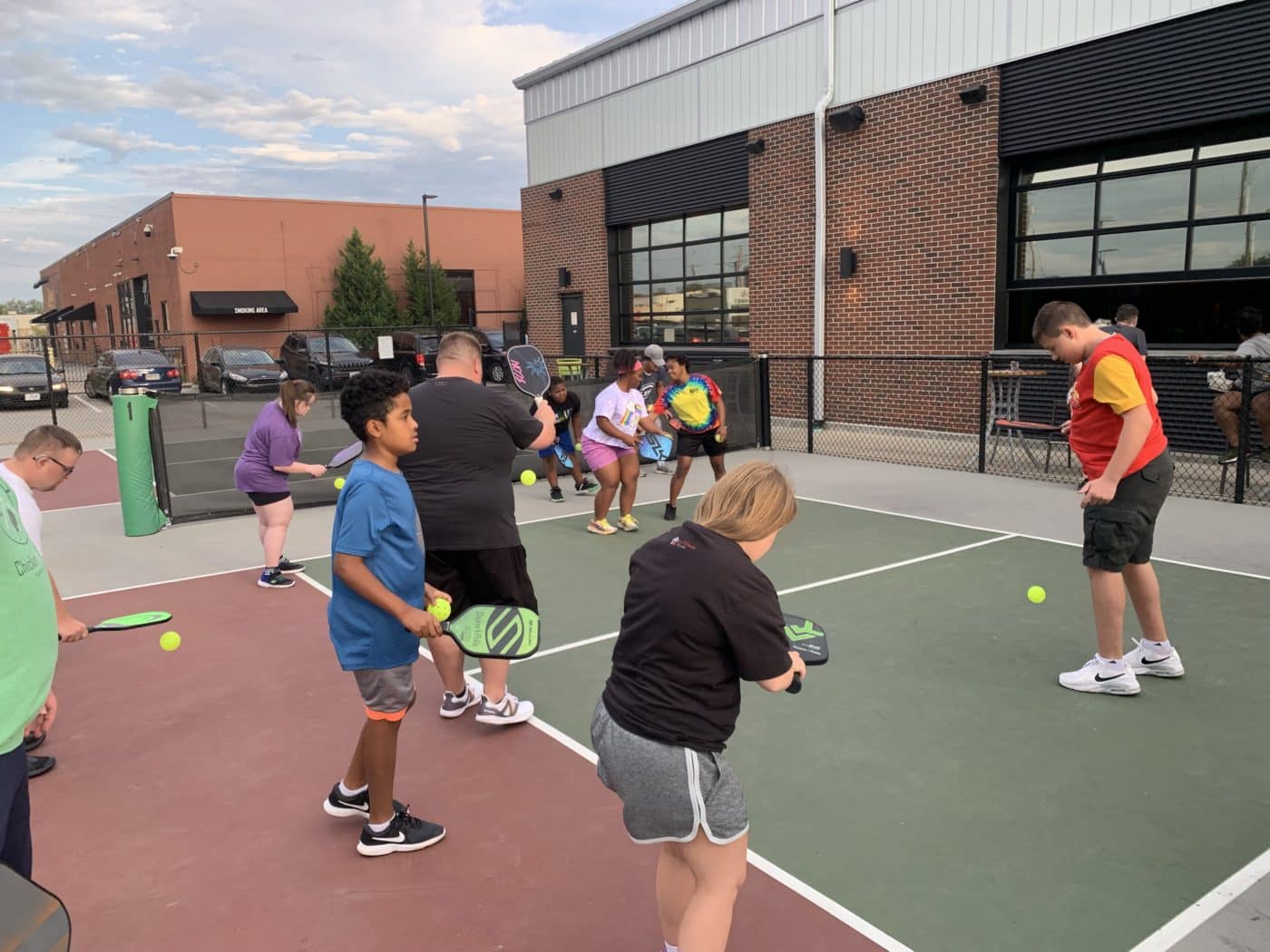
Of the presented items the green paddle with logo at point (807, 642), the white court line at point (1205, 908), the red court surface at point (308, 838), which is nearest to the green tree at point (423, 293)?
the red court surface at point (308, 838)

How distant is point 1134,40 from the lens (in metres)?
12.0

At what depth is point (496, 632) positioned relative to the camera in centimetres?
396

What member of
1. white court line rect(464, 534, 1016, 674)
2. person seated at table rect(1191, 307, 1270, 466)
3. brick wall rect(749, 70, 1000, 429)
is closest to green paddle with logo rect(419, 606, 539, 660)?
white court line rect(464, 534, 1016, 674)

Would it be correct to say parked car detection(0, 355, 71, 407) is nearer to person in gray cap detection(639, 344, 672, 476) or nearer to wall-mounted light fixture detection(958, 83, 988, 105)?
person in gray cap detection(639, 344, 672, 476)

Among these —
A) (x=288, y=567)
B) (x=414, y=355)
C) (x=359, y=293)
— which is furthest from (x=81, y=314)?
(x=288, y=567)

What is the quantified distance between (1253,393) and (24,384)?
2677 cm

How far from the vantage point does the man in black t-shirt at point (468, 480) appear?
14.2ft

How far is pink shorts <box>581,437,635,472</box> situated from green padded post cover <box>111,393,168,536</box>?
454cm

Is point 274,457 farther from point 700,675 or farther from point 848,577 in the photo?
point 700,675

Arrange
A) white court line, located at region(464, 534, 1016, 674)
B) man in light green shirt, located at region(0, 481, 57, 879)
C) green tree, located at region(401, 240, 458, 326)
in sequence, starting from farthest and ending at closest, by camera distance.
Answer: green tree, located at region(401, 240, 458, 326) → white court line, located at region(464, 534, 1016, 674) → man in light green shirt, located at region(0, 481, 57, 879)

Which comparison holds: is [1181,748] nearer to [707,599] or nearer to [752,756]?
[752,756]

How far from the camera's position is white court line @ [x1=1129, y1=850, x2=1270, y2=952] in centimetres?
293

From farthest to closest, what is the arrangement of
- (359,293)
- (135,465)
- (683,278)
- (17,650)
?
(359,293), (683,278), (135,465), (17,650)

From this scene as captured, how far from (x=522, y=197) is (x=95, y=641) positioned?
19.4 meters
